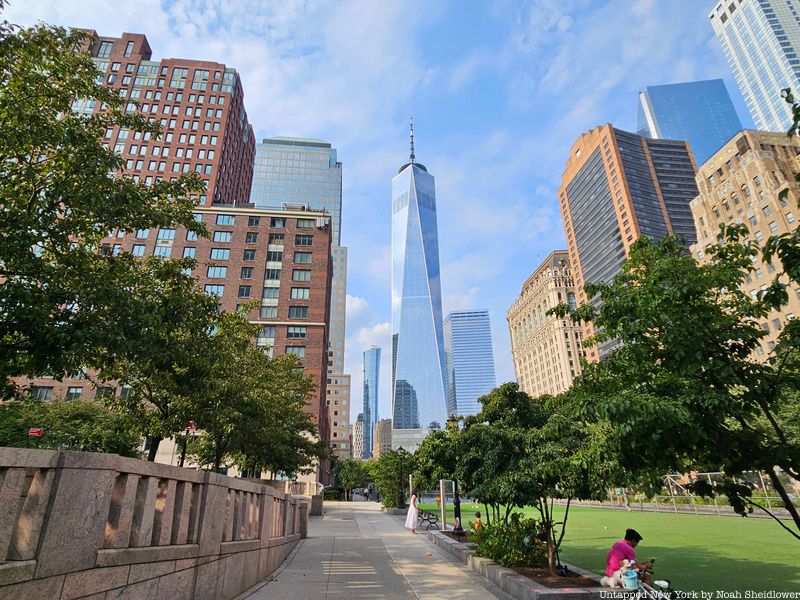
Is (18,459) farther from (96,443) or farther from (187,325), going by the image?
(96,443)

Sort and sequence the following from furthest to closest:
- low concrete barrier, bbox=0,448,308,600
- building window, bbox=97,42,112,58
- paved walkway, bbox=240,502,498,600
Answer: building window, bbox=97,42,112,58 → paved walkway, bbox=240,502,498,600 → low concrete barrier, bbox=0,448,308,600

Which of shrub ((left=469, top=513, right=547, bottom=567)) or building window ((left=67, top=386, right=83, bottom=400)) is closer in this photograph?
shrub ((left=469, top=513, right=547, bottom=567))

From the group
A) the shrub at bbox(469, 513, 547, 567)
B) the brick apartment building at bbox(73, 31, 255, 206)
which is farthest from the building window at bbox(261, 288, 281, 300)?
the shrub at bbox(469, 513, 547, 567)

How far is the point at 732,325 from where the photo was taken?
20.2ft

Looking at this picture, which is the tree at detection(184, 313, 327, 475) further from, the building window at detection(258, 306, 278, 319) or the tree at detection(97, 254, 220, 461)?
the building window at detection(258, 306, 278, 319)

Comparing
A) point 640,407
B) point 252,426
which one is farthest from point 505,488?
point 252,426

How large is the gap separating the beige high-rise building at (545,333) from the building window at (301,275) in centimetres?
7550

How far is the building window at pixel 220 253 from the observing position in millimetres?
61875

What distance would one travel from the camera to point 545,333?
14038cm

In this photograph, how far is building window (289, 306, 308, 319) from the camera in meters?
59.8

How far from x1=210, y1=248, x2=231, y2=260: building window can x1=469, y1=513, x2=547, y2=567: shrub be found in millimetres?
58521

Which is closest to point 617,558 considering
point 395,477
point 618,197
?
point 395,477

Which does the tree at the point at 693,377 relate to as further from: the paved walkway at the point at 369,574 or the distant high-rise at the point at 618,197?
the distant high-rise at the point at 618,197

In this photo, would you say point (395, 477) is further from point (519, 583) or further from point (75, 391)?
point (75, 391)
